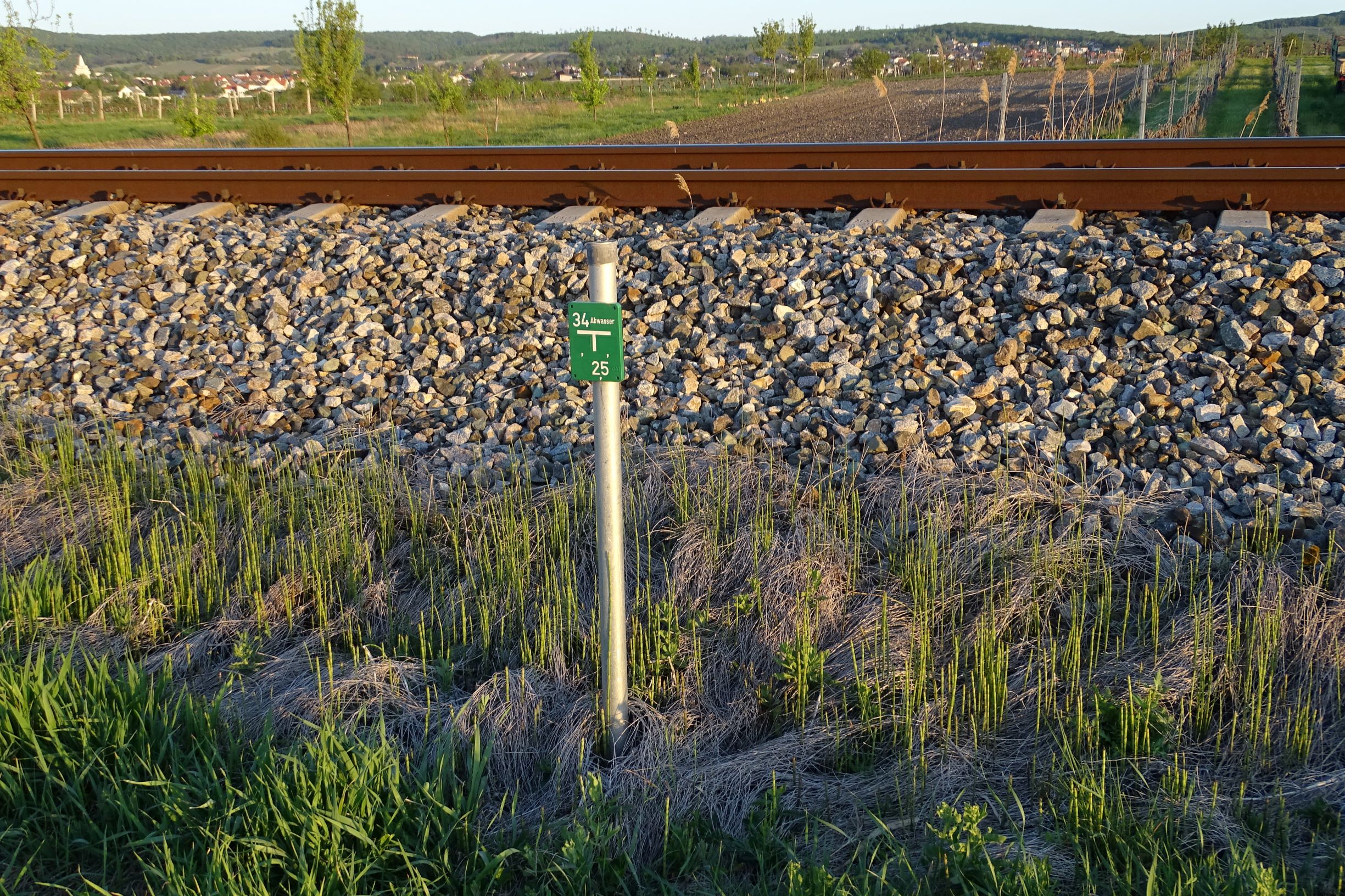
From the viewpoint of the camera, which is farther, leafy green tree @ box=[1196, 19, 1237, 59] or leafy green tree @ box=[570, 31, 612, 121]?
leafy green tree @ box=[1196, 19, 1237, 59]

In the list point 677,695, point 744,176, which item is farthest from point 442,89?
point 677,695

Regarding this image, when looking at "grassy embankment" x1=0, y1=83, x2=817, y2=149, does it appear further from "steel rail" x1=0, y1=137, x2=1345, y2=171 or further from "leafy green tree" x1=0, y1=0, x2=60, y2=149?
"steel rail" x1=0, y1=137, x2=1345, y2=171

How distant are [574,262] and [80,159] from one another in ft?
24.7

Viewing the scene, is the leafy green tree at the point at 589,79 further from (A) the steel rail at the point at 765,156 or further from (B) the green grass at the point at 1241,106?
(A) the steel rail at the point at 765,156

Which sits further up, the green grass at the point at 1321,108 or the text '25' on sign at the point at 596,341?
the green grass at the point at 1321,108

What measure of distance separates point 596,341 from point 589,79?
2753cm

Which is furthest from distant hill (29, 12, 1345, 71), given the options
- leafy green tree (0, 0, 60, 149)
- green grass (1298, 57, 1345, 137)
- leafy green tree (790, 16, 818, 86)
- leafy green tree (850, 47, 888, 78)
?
leafy green tree (0, 0, 60, 149)

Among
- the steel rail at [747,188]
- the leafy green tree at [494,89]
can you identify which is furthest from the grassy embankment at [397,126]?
the steel rail at [747,188]

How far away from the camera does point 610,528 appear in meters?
3.58

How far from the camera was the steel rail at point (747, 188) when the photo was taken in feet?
23.2

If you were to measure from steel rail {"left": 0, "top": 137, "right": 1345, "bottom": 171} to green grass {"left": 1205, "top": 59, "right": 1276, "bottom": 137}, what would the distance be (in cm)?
789

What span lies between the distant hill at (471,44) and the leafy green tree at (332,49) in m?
110

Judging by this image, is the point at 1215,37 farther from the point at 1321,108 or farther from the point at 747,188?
the point at 747,188

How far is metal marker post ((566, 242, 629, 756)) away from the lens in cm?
330
